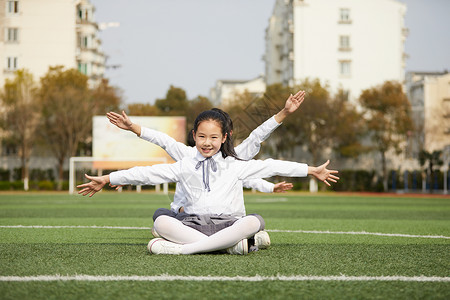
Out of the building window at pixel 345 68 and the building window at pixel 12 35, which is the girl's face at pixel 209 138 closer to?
the building window at pixel 345 68

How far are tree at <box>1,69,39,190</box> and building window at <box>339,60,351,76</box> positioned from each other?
23.2 meters

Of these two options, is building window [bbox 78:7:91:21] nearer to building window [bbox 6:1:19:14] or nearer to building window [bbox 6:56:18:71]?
building window [bbox 6:1:19:14]

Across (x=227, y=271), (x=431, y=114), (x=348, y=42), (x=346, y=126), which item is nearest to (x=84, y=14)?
(x=348, y=42)

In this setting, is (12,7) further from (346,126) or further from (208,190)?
(208,190)

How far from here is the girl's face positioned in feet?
18.3

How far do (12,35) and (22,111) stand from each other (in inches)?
505

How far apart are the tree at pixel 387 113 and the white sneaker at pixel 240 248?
3723 cm

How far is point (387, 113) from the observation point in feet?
139

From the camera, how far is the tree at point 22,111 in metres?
40.2

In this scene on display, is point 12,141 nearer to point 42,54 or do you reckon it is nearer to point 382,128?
point 42,54

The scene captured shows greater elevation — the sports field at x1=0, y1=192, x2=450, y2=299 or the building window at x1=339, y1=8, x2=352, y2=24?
the building window at x1=339, y1=8, x2=352, y2=24

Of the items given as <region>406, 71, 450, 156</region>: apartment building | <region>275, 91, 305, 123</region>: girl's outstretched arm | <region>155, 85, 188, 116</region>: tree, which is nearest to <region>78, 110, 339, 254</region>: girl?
<region>275, 91, 305, 123</region>: girl's outstretched arm

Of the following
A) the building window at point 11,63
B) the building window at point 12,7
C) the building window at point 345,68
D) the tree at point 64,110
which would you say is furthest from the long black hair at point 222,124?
the building window at point 12,7

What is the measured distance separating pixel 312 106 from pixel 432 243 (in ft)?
112
